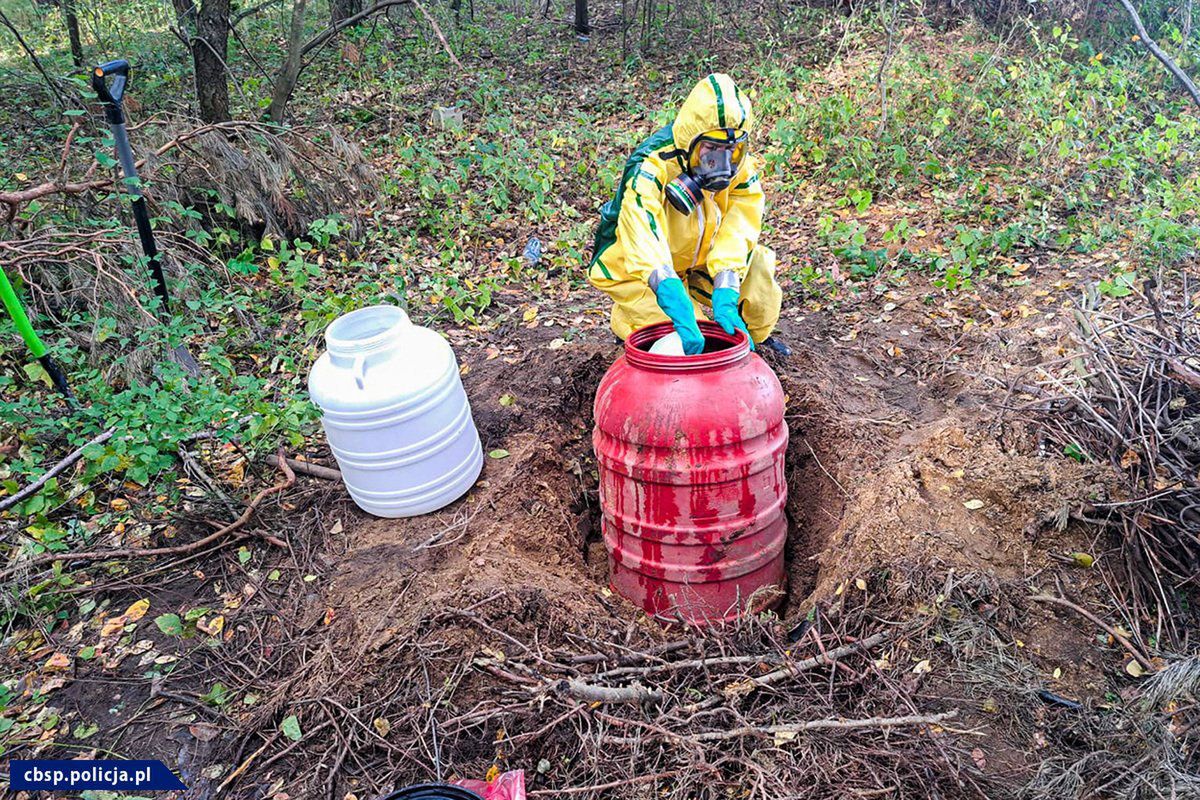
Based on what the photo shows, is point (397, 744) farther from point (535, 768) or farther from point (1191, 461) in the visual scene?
point (1191, 461)

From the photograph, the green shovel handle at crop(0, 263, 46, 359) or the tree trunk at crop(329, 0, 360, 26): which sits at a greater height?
the tree trunk at crop(329, 0, 360, 26)

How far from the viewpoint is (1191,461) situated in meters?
2.42

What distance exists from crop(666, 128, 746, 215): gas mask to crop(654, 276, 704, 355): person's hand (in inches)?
18.5

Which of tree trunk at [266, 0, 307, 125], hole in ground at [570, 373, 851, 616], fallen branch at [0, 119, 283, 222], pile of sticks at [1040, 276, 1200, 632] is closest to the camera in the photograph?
pile of sticks at [1040, 276, 1200, 632]

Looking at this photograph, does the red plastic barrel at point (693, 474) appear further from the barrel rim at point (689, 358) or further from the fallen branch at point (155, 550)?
the fallen branch at point (155, 550)

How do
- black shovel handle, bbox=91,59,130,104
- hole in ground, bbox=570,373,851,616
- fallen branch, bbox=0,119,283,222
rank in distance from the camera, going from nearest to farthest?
hole in ground, bbox=570,373,851,616, black shovel handle, bbox=91,59,130,104, fallen branch, bbox=0,119,283,222

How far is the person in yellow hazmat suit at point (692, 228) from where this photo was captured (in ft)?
9.71

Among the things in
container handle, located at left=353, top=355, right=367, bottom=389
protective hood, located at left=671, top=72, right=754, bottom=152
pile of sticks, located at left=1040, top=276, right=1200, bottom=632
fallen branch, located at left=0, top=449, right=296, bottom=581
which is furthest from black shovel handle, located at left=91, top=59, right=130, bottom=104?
pile of sticks, located at left=1040, top=276, right=1200, bottom=632

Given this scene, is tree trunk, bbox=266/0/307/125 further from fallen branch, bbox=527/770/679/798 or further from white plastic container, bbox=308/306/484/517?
fallen branch, bbox=527/770/679/798

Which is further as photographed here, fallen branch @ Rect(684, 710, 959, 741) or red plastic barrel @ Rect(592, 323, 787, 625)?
red plastic barrel @ Rect(592, 323, 787, 625)

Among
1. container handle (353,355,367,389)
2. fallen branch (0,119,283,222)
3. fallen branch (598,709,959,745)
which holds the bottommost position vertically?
fallen branch (598,709,959,745)

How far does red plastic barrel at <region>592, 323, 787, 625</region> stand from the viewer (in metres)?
2.73

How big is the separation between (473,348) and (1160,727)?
355cm

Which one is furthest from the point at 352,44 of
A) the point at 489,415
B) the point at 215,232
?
the point at 489,415
